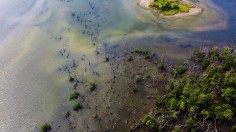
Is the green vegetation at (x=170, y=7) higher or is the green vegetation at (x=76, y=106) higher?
the green vegetation at (x=170, y=7)

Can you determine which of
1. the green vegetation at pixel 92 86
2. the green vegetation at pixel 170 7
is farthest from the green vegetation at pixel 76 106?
the green vegetation at pixel 170 7

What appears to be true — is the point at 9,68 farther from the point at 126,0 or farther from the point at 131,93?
the point at 126,0

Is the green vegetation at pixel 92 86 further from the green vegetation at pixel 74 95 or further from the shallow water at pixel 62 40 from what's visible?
the green vegetation at pixel 74 95

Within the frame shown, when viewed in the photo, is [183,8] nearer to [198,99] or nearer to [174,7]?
[174,7]

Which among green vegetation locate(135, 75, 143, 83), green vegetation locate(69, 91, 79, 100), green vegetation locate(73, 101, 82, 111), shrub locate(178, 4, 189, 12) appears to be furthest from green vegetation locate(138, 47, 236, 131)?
shrub locate(178, 4, 189, 12)

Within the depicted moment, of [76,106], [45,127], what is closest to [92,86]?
[76,106]
